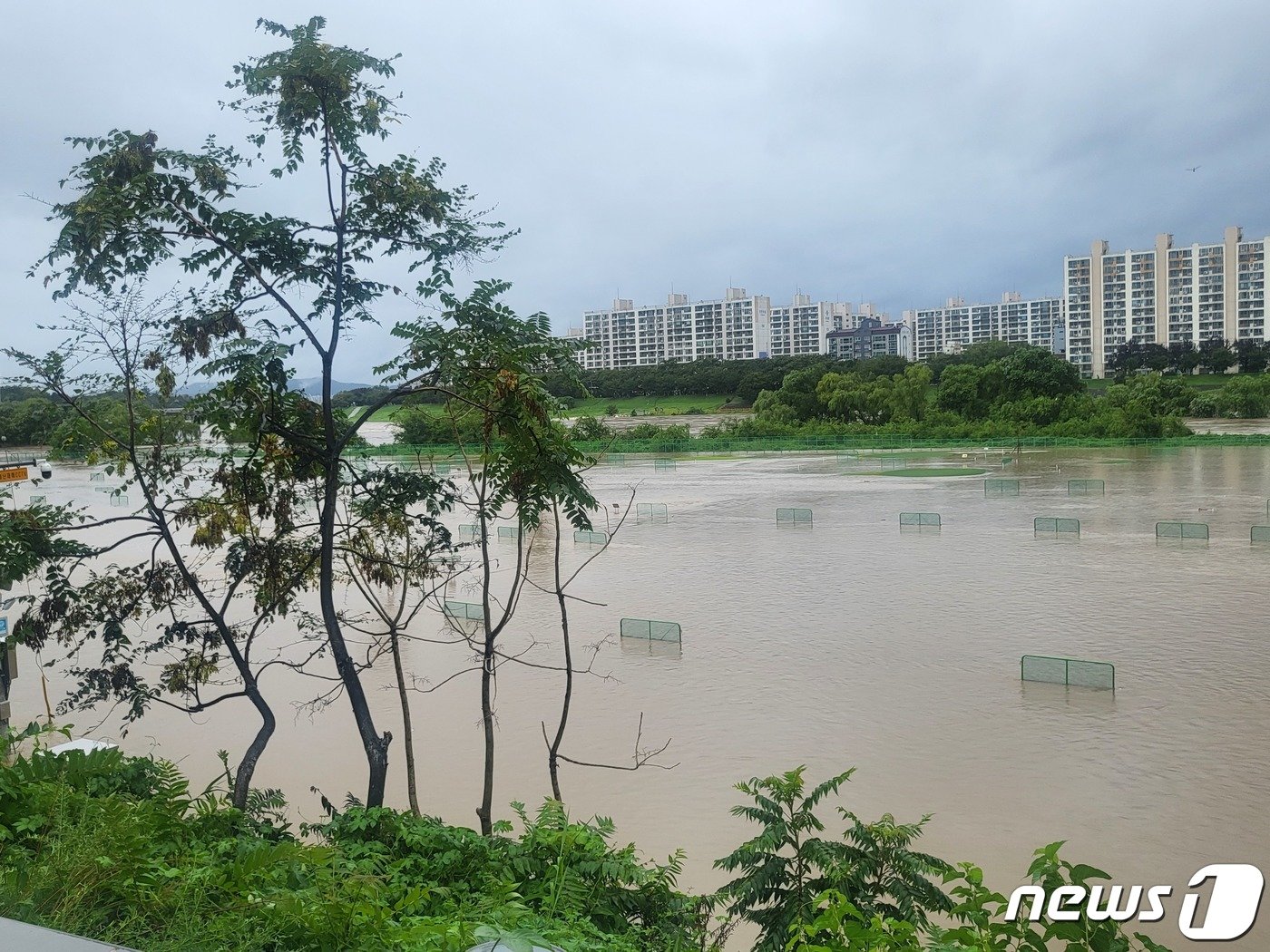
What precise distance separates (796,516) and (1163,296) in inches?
3966

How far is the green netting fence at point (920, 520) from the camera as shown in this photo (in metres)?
31.7

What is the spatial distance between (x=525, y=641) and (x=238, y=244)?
1404 centimetres

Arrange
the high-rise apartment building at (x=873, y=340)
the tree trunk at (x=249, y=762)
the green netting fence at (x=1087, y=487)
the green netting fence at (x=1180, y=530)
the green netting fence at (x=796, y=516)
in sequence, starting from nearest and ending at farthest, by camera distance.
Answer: the tree trunk at (x=249, y=762), the green netting fence at (x=1180, y=530), the green netting fence at (x=796, y=516), the green netting fence at (x=1087, y=487), the high-rise apartment building at (x=873, y=340)

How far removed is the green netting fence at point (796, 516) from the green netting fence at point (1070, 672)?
18.0 meters

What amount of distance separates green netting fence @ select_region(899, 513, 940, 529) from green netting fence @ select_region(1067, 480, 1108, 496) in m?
10.2

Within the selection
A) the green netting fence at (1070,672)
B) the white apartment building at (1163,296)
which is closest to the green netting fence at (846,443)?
the green netting fence at (1070,672)

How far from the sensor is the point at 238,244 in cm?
644

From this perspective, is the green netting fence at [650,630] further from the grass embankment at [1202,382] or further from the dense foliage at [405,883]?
the grass embankment at [1202,382]

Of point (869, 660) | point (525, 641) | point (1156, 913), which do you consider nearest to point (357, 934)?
point (1156, 913)

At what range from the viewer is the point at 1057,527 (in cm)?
2923

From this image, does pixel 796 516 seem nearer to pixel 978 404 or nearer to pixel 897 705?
pixel 897 705

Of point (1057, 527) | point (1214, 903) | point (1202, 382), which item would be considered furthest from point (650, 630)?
point (1202, 382)

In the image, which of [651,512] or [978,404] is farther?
[978,404]

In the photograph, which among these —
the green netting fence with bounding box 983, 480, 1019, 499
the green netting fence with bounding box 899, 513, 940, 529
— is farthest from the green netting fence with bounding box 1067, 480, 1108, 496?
the green netting fence with bounding box 899, 513, 940, 529
